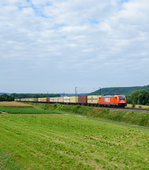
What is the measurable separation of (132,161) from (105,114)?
1525 inches

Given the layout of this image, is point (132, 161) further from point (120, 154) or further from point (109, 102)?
point (109, 102)

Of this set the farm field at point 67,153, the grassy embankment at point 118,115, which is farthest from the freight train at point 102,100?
the farm field at point 67,153

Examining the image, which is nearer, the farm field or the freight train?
the farm field

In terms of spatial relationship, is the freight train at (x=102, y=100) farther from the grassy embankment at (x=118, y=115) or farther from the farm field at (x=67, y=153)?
the farm field at (x=67, y=153)

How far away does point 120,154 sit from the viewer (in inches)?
668

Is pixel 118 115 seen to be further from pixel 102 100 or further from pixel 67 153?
pixel 67 153

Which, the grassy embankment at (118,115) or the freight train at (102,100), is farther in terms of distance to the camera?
the freight train at (102,100)

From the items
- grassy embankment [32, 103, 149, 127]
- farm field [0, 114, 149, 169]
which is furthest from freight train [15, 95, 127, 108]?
farm field [0, 114, 149, 169]

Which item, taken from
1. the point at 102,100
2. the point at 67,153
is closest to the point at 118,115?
the point at 102,100

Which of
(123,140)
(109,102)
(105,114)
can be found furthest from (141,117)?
(109,102)

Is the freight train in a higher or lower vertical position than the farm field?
higher

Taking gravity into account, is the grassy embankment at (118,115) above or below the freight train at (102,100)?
below

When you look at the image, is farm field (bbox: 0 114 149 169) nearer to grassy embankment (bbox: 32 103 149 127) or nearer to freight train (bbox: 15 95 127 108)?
grassy embankment (bbox: 32 103 149 127)

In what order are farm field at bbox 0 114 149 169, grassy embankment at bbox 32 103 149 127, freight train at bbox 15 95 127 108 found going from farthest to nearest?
freight train at bbox 15 95 127 108 → grassy embankment at bbox 32 103 149 127 → farm field at bbox 0 114 149 169
